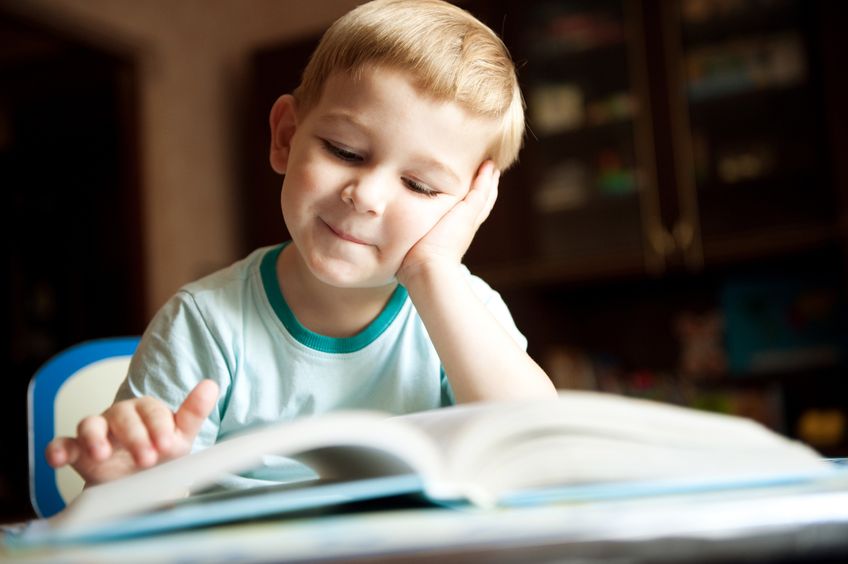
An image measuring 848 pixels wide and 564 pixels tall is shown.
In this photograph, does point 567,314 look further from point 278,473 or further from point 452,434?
point 452,434

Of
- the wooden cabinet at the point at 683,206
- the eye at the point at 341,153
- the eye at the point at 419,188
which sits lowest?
the wooden cabinet at the point at 683,206

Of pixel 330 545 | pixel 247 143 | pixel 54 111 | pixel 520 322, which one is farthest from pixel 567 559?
pixel 54 111

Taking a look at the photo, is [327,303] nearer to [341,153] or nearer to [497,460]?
[341,153]

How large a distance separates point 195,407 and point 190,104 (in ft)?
10.5

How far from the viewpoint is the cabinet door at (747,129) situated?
2543 mm

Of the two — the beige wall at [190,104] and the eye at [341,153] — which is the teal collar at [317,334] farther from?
the beige wall at [190,104]

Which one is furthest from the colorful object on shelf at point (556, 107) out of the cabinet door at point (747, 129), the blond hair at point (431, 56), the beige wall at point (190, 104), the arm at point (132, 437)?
the arm at point (132, 437)

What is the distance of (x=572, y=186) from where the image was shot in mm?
2936

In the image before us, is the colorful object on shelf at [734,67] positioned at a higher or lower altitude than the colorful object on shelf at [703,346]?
higher

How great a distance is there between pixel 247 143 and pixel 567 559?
3.43m

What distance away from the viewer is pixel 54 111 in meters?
3.84

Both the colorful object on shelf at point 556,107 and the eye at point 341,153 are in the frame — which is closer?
the eye at point 341,153

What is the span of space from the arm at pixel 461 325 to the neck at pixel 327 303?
68 mm

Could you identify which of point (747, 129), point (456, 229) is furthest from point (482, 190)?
point (747, 129)
